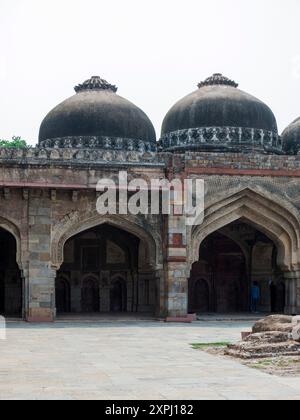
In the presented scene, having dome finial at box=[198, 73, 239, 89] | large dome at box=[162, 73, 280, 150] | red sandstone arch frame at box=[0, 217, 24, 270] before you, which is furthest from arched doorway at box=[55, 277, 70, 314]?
dome finial at box=[198, 73, 239, 89]

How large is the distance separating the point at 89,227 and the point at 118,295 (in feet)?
13.5

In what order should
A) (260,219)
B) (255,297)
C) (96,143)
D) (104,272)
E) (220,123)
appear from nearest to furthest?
(260,219) → (96,143) → (255,297) → (220,123) → (104,272)

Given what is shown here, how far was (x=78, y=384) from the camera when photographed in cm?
637

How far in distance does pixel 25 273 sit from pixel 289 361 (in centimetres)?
796

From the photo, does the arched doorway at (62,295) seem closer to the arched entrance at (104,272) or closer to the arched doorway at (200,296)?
the arched entrance at (104,272)

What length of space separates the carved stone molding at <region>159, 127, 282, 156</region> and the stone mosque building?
0.09ft

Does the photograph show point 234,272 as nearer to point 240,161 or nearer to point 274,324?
point 240,161

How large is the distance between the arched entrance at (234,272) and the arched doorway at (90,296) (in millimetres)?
2380

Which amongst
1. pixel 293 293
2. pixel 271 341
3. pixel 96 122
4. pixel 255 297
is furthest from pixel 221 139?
pixel 271 341

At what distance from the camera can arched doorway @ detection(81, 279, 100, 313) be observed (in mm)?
18906

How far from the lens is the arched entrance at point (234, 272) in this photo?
19172 mm

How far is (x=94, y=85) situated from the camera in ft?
63.1
